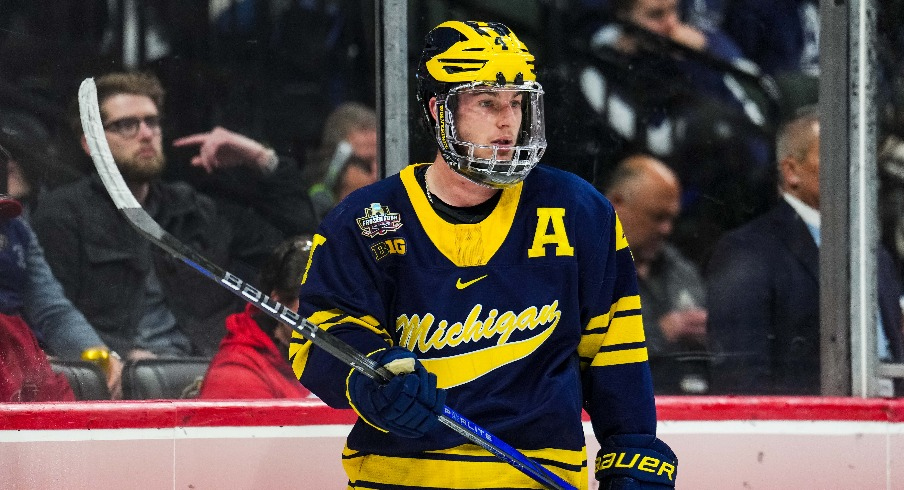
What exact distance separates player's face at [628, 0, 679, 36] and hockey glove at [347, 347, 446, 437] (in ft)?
6.41

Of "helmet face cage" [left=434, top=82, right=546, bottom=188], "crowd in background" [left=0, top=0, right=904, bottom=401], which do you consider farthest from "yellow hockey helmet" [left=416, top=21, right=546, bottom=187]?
"crowd in background" [left=0, top=0, right=904, bottom=401]

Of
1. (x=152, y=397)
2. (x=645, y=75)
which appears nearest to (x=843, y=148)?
(x=645, y=75)

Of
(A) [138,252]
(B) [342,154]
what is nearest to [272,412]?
(A) [138,252]

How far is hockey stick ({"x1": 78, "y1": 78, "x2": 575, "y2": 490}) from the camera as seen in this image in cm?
A: 190

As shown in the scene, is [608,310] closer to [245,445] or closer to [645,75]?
[245,445]

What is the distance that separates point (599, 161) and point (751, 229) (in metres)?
0.48

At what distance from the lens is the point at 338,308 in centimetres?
203

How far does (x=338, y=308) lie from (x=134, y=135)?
1444 millimetres

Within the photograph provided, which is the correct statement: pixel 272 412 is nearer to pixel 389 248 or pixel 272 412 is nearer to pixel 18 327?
pixel 18 327

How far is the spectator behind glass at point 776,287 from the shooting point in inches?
143

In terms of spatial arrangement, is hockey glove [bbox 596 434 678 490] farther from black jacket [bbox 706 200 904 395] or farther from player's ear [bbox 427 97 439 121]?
black jacket [bbox 706 200 904 395]

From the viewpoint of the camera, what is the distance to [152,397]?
10.5ft

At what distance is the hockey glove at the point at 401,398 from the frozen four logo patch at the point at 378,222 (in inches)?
8.8

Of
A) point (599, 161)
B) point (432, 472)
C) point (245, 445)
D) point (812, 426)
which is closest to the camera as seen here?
point (432, 472)
